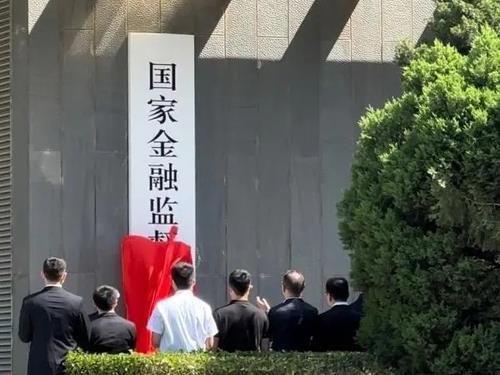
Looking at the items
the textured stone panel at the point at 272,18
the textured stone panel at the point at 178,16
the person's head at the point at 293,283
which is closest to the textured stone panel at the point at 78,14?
the textured stone panel at the point at 178,16

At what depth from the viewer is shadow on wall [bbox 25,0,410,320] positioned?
31.0 feet

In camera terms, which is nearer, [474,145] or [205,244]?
[474,145]

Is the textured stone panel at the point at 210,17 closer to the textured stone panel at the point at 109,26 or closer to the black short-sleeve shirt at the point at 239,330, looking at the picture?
the textured stone panel at the point at 109,26

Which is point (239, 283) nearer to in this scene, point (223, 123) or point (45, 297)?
point (45, 297)

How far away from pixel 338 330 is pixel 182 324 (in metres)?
1.23

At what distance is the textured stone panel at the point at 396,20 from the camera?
412 inches

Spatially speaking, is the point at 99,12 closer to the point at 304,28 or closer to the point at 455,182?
the point at 304,28

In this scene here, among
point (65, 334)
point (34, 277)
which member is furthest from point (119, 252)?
point (65, 334)

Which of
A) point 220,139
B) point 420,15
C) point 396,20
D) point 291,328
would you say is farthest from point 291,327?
point 420,15

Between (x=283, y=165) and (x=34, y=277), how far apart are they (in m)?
2.70

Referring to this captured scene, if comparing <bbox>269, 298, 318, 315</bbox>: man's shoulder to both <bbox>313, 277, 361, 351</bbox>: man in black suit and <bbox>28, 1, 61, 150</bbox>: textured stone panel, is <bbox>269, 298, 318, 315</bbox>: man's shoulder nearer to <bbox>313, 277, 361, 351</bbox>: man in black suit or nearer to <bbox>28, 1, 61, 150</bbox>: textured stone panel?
<bbox>313, 277, 361, 351</bbox>: man in black suit

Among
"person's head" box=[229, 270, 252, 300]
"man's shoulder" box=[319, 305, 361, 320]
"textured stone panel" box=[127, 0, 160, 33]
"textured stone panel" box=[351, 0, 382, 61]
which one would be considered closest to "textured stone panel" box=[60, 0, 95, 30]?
"textured stone panel" box=[127, 0, 160, 33]

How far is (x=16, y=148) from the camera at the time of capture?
9.55 metres

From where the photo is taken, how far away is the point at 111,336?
7.54 meters
